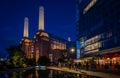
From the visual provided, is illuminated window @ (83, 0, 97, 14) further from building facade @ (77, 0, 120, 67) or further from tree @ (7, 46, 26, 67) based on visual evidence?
tree @ (7, 46, 26, 67)

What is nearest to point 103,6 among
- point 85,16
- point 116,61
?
point 85,16

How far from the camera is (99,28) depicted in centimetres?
10825

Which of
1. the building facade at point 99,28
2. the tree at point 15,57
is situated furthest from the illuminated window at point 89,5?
the tree at point 15,57

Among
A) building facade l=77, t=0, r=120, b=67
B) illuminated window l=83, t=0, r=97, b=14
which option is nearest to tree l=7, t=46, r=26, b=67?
building facade l=77, t=0, r=120, b=67

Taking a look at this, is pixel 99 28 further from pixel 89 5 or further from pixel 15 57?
pixel 15 57

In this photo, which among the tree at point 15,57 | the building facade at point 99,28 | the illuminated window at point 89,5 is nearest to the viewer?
the building facade at point 99,28

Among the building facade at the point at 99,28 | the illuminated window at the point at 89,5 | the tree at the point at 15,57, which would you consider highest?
the illuminated window at the point at 89,5

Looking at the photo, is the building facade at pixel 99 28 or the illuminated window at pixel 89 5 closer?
the building facade at pixel 99 28

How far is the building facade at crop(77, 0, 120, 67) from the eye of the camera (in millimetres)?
82688

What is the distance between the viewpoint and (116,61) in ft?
182

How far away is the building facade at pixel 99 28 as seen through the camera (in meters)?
82.7

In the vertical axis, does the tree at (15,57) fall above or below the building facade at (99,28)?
below

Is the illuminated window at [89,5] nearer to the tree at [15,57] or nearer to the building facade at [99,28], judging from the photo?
the building facade at [99,28]

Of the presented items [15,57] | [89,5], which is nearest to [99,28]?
[89,5]
